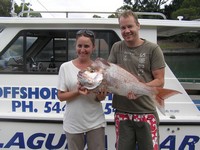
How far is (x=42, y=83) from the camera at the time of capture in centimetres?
371

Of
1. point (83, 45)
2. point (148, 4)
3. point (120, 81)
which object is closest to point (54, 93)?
point (83, 45)

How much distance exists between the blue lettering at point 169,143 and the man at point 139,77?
0.87 m

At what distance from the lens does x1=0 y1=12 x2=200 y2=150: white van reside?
3.62 m

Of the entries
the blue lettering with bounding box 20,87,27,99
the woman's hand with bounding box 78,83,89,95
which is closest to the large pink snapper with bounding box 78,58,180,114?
the woman's hand with bounding box 78,83,89,95

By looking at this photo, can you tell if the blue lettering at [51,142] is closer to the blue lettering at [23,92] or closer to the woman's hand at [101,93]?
the blue lettering at [23,92]

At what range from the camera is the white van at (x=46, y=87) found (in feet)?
11.9

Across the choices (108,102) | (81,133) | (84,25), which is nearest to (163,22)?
(84,25)

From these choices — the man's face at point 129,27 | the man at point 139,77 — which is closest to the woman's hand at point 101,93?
the man at point 139,77

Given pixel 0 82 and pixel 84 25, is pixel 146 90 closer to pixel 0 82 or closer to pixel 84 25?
pixel 84 25

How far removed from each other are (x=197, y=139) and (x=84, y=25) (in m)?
1.98

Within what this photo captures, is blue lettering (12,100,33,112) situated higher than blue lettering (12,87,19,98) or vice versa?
blue lettering (12,87,19,98)

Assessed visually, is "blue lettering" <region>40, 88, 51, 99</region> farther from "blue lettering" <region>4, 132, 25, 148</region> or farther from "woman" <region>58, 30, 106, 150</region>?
"woman" <region>58, 30, 106, 150</region>

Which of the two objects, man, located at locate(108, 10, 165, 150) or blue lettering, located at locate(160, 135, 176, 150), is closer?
man, located at locate(108, 10, 165, 150)

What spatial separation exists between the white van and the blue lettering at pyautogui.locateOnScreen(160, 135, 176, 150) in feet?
0.04
